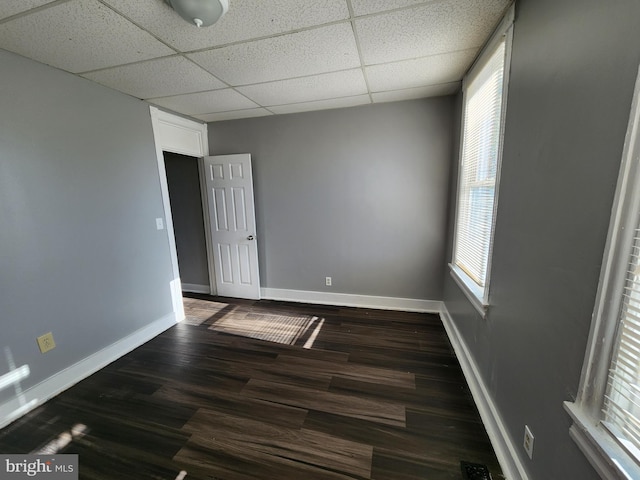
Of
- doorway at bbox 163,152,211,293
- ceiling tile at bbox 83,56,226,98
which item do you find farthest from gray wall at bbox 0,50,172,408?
doorway at bbox 163,152,211,293

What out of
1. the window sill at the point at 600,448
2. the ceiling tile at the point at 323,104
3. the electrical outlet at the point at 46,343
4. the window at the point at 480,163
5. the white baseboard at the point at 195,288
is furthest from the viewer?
the white baseboard at the point at 195,288

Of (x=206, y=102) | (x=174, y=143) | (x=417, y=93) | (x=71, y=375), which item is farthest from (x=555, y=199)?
(x=174, y=143)

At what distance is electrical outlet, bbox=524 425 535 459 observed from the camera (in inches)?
43.1

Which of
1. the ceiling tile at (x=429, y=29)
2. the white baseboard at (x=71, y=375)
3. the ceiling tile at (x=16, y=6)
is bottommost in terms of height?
the white baseboard at (x=71, y=375)

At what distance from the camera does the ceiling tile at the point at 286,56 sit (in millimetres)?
1591

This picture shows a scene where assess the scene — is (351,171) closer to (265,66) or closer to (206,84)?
(265,66)

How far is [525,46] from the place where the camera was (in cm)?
125

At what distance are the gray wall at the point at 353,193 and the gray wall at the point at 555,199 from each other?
1410mm

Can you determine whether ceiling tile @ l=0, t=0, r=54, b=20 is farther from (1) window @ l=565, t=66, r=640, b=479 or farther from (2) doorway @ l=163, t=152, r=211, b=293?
(1) window @ l=565, t=66, r=640, b=479

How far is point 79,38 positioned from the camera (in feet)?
5.00

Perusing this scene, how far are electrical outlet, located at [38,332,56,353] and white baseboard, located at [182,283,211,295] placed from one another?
2002 mm

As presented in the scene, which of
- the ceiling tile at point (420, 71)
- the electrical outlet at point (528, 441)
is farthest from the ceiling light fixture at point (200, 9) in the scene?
the electrical outlet at point (528, 441)

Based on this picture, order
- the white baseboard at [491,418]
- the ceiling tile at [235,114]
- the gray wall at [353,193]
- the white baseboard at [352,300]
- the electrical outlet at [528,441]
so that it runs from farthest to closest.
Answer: the white baseboard at [352,300]
the ceiling tile at [235,114]
the gray wall at [353,193]
the white baseboard at [491,418]
the electrical outlet at [528,441]

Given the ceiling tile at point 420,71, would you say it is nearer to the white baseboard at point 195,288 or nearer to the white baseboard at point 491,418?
the white baseboard at point 491,418
